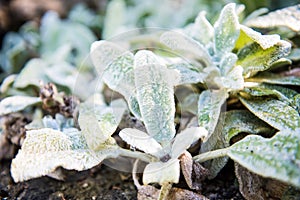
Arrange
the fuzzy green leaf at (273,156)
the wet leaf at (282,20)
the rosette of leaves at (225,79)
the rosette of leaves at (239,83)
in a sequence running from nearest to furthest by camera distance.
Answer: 1. the fuzzy green leaf at (273,156)
2. the rosette of leaves at (239,83)
3. the rosette of leaves at (225,79)
4. the wet leaf at (282,20)

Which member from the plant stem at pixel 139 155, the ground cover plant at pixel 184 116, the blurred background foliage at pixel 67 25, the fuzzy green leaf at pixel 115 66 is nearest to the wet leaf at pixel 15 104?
the ground cover plant at pixel 184 116

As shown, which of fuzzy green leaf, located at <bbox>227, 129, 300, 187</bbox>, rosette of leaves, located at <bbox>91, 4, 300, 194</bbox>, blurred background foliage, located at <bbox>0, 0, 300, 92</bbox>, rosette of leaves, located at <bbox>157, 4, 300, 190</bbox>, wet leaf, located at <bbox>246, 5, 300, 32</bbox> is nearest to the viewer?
fuzzy green leaf, located at <bbox>227, 129, 300, 187</bbox>

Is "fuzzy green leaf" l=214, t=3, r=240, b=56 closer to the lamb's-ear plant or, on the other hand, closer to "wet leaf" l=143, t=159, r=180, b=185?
the lamb's-ear plant

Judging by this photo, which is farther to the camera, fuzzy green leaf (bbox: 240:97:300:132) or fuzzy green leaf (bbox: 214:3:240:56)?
fuzzy green leaf (bbox: 214:3:240:56)

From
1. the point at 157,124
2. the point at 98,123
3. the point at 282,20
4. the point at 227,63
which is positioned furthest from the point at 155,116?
the point at 282,20

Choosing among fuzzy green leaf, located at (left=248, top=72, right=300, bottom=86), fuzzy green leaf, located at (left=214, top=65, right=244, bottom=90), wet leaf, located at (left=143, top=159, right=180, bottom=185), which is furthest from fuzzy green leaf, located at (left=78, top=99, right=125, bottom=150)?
fuzzy green leaf, located at (left=248, top=72, right=300, bottom=86)

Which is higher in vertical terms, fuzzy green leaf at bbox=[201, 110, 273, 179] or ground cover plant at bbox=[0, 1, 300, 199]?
ground cover plant at bbox=[0, 1, 300, 199]

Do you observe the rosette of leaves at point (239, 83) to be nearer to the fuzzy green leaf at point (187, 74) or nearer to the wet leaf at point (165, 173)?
the fuzzy green leaf at point (187, 74)

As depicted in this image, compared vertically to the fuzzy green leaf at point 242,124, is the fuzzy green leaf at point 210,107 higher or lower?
higher

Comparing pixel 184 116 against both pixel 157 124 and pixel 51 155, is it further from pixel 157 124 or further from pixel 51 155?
pixel 51 155
